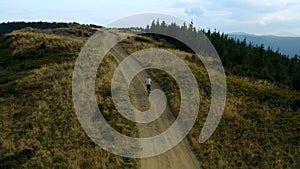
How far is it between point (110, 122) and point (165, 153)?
5680mm

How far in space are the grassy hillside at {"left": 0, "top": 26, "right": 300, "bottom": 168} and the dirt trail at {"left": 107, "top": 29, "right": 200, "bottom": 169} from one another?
0.59 metres

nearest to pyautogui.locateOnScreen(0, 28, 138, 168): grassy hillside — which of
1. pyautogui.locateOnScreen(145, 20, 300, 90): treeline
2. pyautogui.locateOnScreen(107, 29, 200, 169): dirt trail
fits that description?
pyautogui.locateOnScreen(107, 29, 200, 169): dirt trail

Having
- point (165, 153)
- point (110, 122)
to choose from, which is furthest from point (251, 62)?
point (165, 153)

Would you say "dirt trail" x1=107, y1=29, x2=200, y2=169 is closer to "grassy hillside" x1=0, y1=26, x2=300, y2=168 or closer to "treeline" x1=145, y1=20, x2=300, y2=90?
"grassy hillside" x1=0, y1=26, x2=300, y2=168

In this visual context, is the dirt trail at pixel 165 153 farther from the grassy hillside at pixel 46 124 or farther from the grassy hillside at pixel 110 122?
Result: the grassy hillside at pixel 46 124

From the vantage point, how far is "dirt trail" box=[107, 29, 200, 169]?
19.9 meters

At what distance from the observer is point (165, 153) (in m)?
21.2

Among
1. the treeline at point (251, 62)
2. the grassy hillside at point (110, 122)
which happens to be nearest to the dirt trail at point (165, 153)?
the grassy hillside at point (110, 122)

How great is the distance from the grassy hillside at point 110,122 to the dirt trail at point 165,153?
589mm

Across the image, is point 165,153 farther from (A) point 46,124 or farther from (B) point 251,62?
(B) point 251,62

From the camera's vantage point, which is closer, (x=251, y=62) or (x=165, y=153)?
(x=165, y=153)

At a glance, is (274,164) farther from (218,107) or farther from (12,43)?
(12,43)

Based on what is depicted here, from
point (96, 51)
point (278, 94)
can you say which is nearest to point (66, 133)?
point (278, 94)

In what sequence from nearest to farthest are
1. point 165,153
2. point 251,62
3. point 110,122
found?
1. point 165,153
2. point 110,122
3. point 251,62
